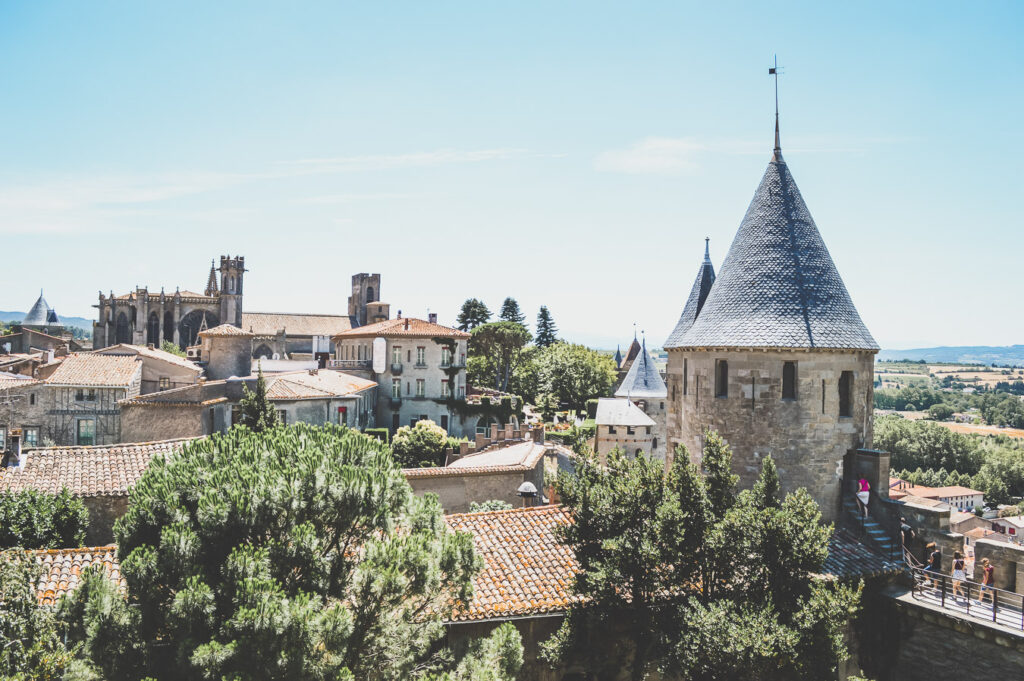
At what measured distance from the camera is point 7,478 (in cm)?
1802

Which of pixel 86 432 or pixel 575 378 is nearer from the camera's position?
pixel 86 432

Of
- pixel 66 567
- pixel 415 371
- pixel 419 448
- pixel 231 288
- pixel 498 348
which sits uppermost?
pixel 231 288

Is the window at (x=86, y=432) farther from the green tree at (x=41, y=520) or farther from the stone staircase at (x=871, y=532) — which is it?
the stone staircase at (x=871, y=532)

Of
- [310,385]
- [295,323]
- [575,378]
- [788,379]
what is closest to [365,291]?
[295,323]

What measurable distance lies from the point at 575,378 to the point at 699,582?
217 feet

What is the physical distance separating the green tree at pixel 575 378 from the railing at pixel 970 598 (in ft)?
205

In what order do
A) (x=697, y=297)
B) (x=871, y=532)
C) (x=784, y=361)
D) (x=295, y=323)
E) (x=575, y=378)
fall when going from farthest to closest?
(x=295, y=323) < (x=575, y=378) < (x=697, y=297) < (x=784, y=361) < (x=871, y=532)

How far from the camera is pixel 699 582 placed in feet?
46.4

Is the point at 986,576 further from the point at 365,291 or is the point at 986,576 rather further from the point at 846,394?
the point at 365,291

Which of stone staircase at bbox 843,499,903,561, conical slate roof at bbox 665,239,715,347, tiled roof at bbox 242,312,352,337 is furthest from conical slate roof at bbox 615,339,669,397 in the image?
tiled roof at bbox 242,312,352,337

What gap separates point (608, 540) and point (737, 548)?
2389mm

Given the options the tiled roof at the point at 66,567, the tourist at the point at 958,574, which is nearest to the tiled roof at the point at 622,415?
the tourist at the point at 958,574

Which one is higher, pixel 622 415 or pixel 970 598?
pixel 622 415

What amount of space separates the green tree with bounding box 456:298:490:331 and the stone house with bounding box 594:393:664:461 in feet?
191
